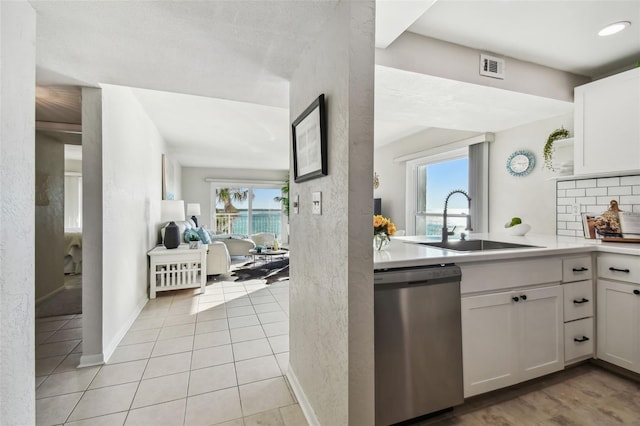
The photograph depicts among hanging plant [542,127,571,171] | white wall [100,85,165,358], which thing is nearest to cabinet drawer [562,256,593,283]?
hanging plant [542,127,571,171]

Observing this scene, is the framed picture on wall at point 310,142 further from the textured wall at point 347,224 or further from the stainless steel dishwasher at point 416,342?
the stainless steel dishwasher at point 416,342

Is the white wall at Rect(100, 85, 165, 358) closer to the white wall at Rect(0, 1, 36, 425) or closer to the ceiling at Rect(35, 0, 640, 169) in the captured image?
the ceiling at Rect(35, 0, 640, 169)

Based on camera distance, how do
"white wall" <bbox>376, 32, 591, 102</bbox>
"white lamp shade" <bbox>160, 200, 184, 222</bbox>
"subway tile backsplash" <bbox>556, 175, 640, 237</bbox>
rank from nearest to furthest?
"white wall" <bbox>376, 32, 591, 102</bbox> < "subway tile backsplash" <bbox>556, 175, 640, 237</bbox> < "white lamp shade" <bbox>160, 200, 184, 222</bbox>

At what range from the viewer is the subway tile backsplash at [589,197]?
90.7 inches

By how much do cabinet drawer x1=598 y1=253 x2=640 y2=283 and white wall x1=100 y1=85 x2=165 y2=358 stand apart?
11.9ft

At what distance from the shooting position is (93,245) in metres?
2.14

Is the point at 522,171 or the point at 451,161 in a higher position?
the point at 451,161

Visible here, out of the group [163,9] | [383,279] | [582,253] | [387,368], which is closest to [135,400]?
[387,368]

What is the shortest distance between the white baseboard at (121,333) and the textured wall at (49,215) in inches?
55.8

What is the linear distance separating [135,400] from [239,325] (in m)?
1.17

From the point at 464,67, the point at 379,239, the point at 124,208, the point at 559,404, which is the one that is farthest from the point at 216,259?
the point at 559,404

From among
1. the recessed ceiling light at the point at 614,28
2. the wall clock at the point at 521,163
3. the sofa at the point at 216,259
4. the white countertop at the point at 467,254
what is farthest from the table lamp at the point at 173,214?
the recessed ceiling light at the point at 614,28

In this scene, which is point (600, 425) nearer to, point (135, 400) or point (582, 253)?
point (582, 253)

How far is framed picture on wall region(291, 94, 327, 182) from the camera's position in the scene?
1.36m
